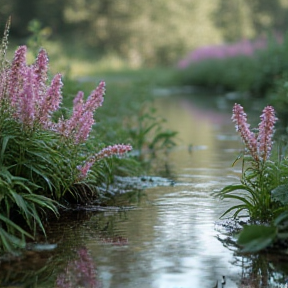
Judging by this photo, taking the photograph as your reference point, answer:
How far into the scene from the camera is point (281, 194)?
4219 mm

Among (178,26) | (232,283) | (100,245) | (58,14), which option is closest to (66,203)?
(100,245)

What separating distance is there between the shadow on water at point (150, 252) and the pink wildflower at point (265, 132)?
20.6 inches

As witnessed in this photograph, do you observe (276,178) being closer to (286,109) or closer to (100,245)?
(100,245)

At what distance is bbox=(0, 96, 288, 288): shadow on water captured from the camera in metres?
3.47

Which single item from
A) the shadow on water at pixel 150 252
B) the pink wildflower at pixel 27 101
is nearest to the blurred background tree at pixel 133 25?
the shadow on water at pixel 150 252

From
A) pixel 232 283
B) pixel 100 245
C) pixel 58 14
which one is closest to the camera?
pixel 232 283

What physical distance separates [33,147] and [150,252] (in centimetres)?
110

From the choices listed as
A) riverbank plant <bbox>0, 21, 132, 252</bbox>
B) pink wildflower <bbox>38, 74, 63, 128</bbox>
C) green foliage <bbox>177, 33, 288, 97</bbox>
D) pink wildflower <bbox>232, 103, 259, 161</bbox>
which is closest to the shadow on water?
riverbank plant <bbox>0, 21, 132, 252</bbox>

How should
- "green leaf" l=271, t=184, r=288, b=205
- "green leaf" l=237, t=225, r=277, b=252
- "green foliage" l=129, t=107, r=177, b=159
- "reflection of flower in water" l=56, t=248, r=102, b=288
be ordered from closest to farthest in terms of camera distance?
"reflection of flower in water" l=56, t=248, r=102, b=288 → "green leaf" l=237, t=225, r=277, b=252 → "green leaf" l=271, t=184, r=288, b=205 → "green foliage" l=129, t=107, r=177, b=159

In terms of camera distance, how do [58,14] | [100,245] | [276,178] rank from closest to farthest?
[100,245], [276,178], [58,14]

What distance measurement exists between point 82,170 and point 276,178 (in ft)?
3.94

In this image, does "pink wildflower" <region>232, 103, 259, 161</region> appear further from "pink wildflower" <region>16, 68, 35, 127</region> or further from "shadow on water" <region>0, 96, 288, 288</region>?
"pink wildflower" <region>16, 68, 35, 127</region>

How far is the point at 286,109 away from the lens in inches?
370

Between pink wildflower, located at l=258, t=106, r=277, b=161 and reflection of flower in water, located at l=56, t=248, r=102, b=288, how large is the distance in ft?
4.05
